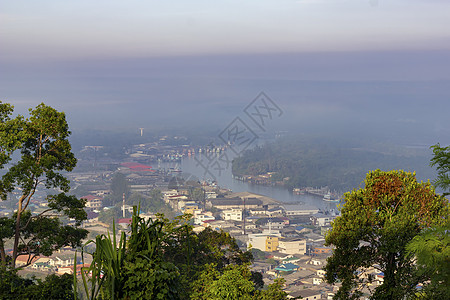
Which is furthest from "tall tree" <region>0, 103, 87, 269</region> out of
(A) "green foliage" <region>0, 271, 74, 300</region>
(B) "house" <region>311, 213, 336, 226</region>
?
(B) "house" <region>311, 213, 336, 226</region>

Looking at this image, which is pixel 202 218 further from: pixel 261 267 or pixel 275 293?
pixel 275 293

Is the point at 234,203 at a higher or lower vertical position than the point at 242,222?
higher

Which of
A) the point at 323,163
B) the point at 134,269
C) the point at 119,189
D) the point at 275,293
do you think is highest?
the point at 134,269

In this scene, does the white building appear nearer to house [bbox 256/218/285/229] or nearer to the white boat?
house [bbox 256/218/285/229]

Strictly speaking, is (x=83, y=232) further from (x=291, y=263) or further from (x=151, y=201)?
(x=151, y=201)

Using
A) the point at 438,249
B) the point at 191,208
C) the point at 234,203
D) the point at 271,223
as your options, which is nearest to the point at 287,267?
the point at 271,223

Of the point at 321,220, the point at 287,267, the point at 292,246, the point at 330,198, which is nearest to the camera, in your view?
the point at 287,267

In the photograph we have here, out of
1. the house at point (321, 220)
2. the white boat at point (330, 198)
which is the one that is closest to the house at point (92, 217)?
the house at point (321, 220)

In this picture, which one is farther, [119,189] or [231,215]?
[119,189]

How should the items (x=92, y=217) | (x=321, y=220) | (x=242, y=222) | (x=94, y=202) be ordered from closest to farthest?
(x=92, y=217) < (x=242, y=222) < (x=321, y=220) < (x=94, y=202)
